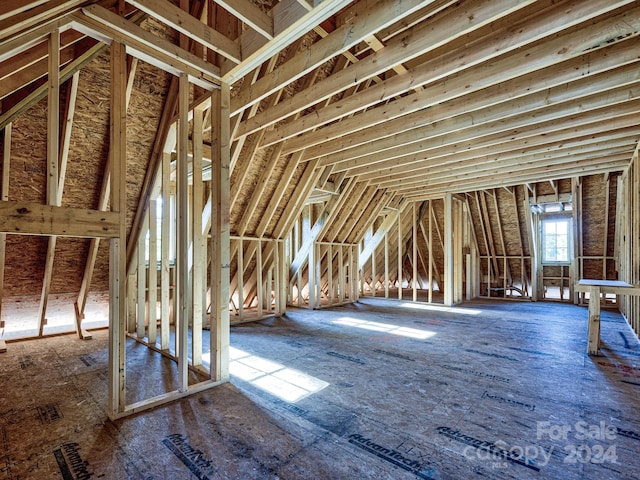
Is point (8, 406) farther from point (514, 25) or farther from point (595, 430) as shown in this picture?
point (514, 25)

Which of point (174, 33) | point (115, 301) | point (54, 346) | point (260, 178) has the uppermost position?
point (174, 33)

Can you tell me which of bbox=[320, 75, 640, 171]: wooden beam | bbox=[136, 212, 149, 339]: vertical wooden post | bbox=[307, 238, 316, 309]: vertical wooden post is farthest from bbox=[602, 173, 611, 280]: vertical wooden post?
bbox=[136, 212, 149, 339]: vertical wooden post

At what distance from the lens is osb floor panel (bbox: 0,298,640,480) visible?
6.33ft

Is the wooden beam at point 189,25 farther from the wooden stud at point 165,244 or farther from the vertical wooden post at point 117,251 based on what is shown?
the wooden stud at point 165,244

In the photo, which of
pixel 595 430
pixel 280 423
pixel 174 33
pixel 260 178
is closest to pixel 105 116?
pixel 174 33

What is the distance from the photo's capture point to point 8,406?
106 inches

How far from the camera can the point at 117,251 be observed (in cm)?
251

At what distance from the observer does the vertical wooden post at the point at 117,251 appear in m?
2.49

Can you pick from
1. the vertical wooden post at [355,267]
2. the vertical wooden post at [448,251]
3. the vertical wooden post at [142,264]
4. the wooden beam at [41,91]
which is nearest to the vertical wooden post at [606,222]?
the vertical wooden post at [448,251]

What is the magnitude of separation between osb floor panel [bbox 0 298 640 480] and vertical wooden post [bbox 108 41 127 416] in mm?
280

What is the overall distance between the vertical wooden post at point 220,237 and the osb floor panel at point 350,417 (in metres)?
0.35

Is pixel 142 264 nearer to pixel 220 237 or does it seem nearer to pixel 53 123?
pixel 220 237

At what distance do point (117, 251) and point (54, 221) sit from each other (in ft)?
1.48

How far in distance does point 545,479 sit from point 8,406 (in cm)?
409
